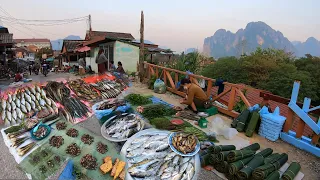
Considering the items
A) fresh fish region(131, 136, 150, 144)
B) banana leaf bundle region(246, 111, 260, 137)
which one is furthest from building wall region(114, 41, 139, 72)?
fresh fish region(131, 136, 150, 144)

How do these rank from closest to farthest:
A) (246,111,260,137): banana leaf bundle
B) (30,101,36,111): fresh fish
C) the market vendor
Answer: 1. (246,111,260,137): banana leaf bundle
2. (30,101,36,111): fresh fish
3. the market vendor

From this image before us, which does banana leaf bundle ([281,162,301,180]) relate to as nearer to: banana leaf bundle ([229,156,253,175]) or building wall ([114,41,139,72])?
banana leaf bundle ([229,156,253,175])

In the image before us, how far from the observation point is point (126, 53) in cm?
1507

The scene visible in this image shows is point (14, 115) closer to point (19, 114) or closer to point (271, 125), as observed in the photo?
point (19, 114)

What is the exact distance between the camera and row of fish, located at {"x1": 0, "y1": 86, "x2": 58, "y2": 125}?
17.5 feet

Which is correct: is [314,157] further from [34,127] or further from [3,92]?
[3,92]

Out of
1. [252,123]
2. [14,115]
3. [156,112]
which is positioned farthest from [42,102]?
[252,123]

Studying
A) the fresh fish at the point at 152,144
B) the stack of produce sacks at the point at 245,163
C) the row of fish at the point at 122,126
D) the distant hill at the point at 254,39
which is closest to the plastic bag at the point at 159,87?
the row of fish at the point at 122,126

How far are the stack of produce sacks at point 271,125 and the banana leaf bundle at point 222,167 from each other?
2105 mm

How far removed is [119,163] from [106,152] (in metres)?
0.49

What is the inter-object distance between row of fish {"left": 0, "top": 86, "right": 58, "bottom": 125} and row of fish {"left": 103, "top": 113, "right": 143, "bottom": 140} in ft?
6.14

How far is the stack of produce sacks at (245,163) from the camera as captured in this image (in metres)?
3.31

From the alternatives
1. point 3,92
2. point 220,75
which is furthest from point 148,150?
point 220,75

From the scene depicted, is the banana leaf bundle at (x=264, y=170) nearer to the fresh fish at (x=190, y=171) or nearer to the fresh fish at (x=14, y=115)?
the fresh fish at (x=190, y=171)
